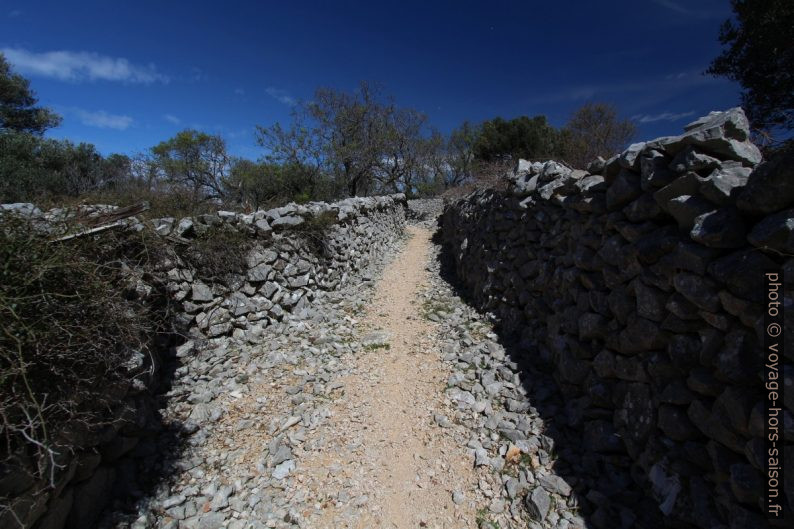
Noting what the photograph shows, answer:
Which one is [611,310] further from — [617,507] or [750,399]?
[617,507]

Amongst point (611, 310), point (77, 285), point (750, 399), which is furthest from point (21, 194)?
point (750, 399)

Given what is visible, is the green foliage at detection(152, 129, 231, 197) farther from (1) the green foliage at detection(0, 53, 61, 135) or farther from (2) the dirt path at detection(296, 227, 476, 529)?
(2) the dirt path at detection(296, 227, 476, 529)

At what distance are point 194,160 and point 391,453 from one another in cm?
2056

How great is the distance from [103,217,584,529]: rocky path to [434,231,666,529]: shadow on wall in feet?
0.30

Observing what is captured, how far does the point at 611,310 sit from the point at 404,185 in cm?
2602

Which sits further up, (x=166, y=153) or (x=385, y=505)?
(x=166, y=153)

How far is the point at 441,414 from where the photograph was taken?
4281 mm

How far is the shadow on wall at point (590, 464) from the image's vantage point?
9.08 feet

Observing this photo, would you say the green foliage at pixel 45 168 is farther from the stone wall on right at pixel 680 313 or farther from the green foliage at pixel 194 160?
the stone wall on right at pixel 680 313

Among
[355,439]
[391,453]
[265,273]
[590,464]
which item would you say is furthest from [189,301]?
[590,464]

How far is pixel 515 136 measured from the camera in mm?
22203

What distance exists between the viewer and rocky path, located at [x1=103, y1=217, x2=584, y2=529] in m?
3.11

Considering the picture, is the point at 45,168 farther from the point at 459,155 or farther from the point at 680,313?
the point at 459,155

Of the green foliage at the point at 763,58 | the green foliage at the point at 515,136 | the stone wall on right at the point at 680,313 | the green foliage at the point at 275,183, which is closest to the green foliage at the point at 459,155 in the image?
the green foliage at the point at 515,136
